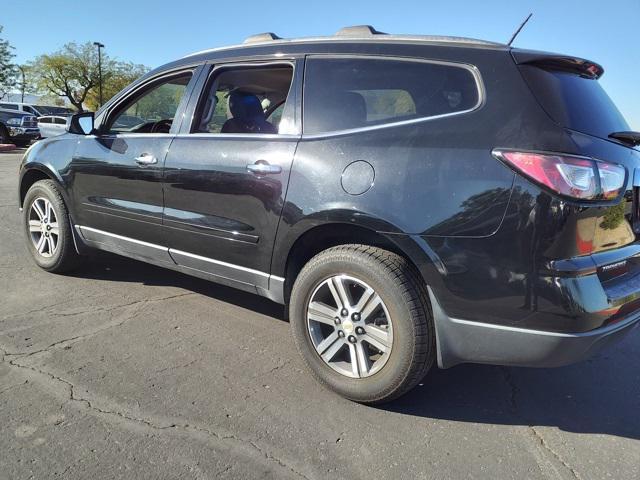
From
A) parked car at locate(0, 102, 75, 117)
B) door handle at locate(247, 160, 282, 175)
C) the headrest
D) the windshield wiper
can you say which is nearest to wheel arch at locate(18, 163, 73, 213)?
the headrest

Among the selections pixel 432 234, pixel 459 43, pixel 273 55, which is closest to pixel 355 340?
pixel 432 234

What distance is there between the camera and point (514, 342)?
7.68ft

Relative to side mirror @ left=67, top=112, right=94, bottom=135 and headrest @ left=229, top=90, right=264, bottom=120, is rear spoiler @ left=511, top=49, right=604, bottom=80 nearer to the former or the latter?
headrest @ left=229, top=90, right=264, bottom=120

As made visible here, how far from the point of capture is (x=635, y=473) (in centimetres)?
229

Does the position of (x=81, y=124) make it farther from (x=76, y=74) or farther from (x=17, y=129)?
(x=76, y=74)

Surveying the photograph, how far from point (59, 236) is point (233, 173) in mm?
2181

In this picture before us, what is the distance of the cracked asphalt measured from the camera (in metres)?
2.26

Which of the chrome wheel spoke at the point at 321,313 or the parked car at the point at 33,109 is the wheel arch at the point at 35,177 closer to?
the chrome wheel spoke at the point at 321,313

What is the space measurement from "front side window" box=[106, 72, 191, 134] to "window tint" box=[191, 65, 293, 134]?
317 millimetres

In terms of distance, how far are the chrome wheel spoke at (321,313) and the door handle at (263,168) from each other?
2.53 feet

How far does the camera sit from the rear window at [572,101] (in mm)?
2363

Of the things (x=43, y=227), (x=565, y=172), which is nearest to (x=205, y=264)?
(x=43, y=227)

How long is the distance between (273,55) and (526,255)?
1993 millimetres

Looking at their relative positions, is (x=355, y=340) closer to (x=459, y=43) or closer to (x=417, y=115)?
(x=417, y=115)
